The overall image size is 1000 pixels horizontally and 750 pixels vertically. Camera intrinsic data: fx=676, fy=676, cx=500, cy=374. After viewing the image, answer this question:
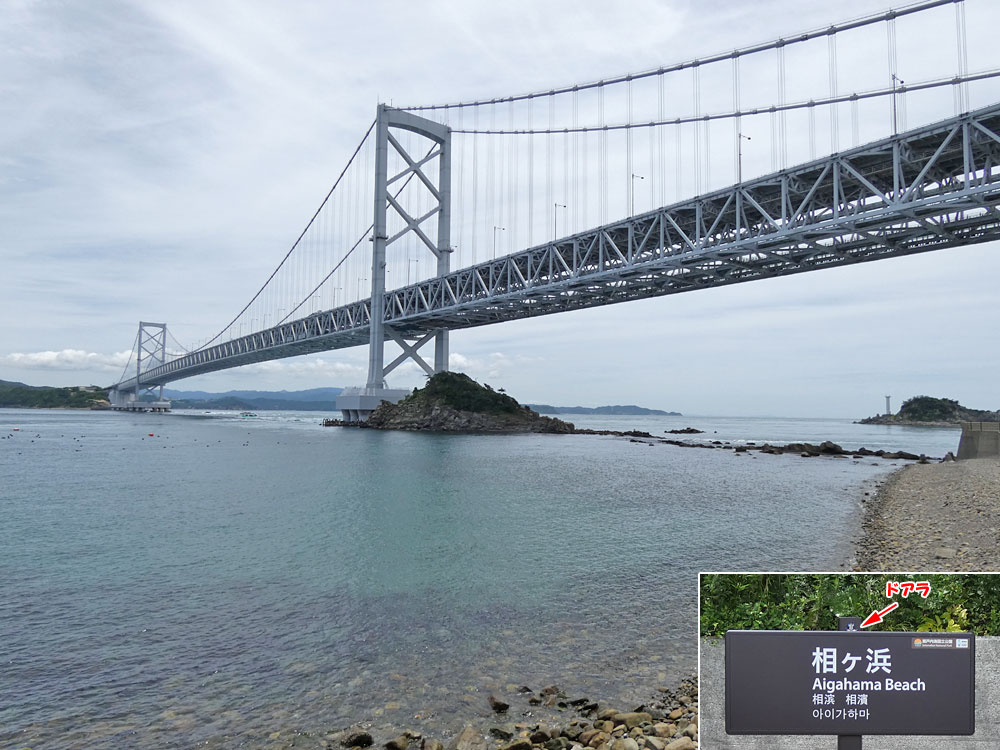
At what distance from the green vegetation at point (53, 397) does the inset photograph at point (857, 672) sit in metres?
170

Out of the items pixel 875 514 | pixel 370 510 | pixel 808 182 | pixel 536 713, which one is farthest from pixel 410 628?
pixel 808 182

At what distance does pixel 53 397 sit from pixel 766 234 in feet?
541

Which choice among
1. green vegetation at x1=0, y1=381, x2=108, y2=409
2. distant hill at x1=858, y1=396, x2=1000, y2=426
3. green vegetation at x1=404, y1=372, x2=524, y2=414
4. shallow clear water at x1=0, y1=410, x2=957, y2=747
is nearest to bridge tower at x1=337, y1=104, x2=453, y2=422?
green vegetation at x1=404, y1=372, x2=524, y2=414

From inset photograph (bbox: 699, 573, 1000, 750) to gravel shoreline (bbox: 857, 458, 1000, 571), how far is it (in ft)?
29.6

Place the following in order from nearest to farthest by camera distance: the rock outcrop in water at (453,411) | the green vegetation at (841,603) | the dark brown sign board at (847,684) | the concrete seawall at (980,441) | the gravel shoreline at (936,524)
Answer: the dark brown sign board at (847,684) → the green vegetation at (841,603) → the gravel shoreline at (936,524) → the concrete seawall at (980,441) → the rock outcrop in water at (453,411)

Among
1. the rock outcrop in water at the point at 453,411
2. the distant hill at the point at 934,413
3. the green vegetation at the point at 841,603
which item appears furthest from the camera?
the distant hill at the point at 934,413

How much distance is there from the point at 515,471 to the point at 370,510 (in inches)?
454

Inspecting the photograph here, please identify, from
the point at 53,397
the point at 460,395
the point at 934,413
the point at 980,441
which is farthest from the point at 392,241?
the point at 53,397

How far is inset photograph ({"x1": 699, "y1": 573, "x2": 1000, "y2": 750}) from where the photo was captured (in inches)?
94.6

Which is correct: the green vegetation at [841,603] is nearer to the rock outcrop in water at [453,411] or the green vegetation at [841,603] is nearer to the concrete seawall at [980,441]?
the concrete seawall at [980,441]

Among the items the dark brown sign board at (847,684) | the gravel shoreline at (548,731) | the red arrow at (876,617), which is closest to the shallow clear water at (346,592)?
the gravel shoreline at (548,731)

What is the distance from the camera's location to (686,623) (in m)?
7.89

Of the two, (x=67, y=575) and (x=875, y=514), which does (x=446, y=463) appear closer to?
(x=875, y=514)

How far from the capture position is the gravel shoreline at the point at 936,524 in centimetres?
1061
